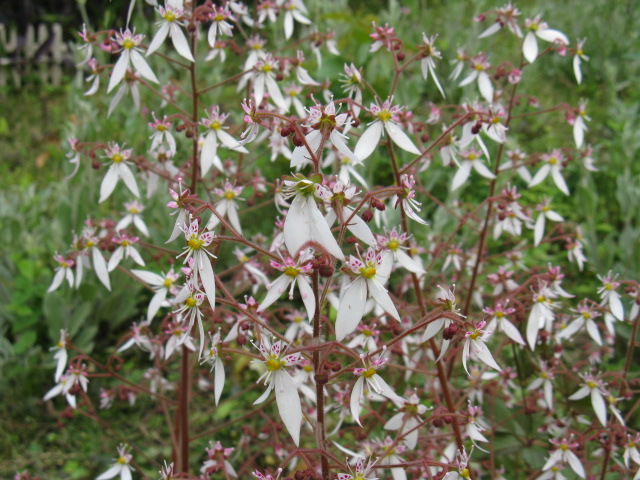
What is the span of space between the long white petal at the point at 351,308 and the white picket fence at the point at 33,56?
4.74 meters

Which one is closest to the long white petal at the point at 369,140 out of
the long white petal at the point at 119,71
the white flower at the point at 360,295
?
the white flower at the point at 360,295

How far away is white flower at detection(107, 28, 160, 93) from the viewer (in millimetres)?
1517

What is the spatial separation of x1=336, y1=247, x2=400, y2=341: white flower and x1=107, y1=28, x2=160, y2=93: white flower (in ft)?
2.55

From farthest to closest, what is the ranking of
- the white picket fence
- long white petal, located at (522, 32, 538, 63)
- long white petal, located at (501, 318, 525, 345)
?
the white picket fence, long white petal, located at (522, 32, 538, 63), long white petal, located at (501, 318, 525, 345)

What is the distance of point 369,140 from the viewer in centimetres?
132

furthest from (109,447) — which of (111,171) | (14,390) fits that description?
(111,171)

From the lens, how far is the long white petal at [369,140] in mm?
1295

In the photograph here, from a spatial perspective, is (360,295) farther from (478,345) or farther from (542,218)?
(542,218)

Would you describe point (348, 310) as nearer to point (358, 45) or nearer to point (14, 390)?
point (14, 390)

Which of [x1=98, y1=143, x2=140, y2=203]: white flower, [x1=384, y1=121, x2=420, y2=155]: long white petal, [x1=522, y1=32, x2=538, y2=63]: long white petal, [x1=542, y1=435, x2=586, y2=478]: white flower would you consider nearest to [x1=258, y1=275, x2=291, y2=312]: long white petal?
[x1=384, y1=121, x2=420, y2=155]: long white petal

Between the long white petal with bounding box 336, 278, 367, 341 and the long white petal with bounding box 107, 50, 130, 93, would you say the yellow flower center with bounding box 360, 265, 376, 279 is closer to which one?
the long white petal with bounding box 336, 278, 367, 341

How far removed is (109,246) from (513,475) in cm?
142

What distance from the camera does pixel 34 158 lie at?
4.32 meters

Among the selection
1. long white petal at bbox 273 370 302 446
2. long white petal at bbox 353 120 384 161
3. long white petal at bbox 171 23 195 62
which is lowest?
long white petal at bbox 273 370 302 446
